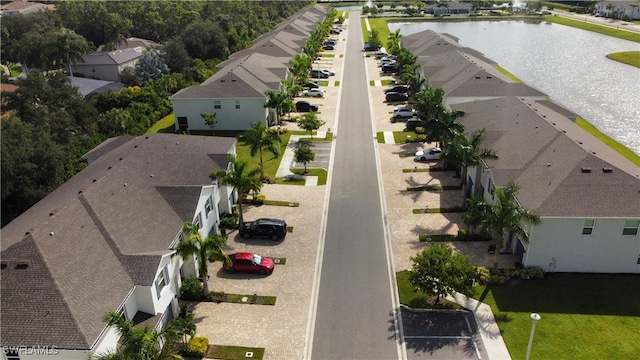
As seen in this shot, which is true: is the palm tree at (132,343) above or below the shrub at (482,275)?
above

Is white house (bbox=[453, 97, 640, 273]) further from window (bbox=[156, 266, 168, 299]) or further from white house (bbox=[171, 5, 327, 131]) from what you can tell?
white house (bbox=[171, 5, 327, 131])

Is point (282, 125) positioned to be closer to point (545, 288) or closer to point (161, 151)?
point (161, 151)

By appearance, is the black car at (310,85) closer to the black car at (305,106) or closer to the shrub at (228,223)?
the black car at (305,106)

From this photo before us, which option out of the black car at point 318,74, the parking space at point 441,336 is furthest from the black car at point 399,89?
the parking space at point 441,336

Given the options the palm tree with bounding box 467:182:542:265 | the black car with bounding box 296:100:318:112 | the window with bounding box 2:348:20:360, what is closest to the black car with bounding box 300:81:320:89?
the black car with bounding box 296:100:318:112

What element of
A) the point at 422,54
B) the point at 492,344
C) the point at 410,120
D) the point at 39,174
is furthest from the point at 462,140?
the point at 422,54
